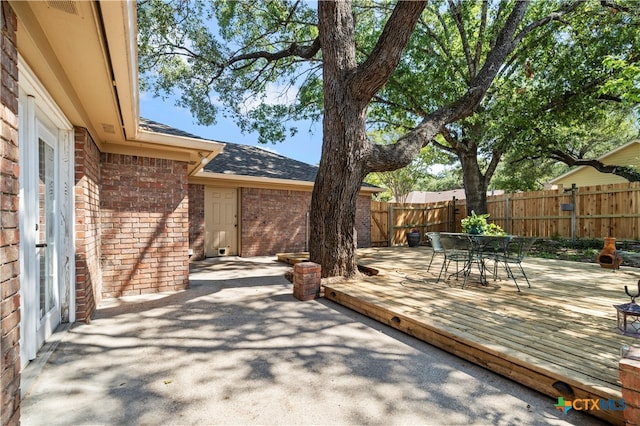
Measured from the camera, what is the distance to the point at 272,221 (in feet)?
31.8

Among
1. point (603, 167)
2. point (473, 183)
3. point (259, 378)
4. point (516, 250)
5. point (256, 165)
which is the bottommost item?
point (259, 378)

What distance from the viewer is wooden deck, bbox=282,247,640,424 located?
87.4 inches

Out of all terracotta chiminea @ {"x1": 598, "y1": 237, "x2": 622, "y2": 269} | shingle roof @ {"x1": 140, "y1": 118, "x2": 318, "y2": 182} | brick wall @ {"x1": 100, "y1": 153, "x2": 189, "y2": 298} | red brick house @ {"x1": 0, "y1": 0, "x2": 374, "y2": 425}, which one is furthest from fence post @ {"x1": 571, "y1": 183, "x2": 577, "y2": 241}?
brick wall @ {"x1": 100, "y1": 153, "x2": 189, "y2": 298}

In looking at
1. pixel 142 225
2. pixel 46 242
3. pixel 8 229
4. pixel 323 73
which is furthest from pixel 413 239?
pixel 8 229

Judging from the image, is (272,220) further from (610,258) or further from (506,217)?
(506,217)

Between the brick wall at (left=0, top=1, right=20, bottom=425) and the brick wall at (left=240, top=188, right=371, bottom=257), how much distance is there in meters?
7.51

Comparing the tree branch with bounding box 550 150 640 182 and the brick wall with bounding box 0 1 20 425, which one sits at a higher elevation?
the tree branch with bounding box 550 150 640 182

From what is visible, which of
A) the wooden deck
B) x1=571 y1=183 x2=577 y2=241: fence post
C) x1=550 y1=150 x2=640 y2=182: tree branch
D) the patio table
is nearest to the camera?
the wooden deck

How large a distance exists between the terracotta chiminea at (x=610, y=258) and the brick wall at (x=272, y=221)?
7.65 metres

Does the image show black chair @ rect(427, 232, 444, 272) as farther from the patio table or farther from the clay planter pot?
the clay planter pot

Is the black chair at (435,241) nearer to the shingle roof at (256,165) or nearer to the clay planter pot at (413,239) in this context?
the shingle roof at (256,165)

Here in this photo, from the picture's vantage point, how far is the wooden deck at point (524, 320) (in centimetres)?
222

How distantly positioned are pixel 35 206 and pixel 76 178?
38.9 inches

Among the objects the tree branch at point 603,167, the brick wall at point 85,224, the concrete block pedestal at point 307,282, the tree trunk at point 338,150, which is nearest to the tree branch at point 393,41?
the tree trunk at point 338,150
